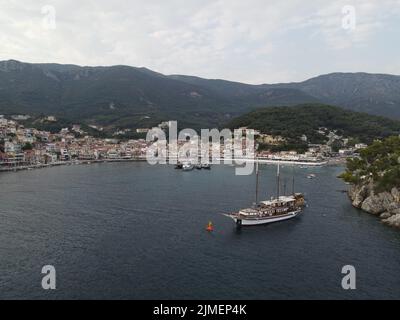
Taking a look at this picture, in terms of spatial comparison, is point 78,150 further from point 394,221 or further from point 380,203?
point 394,221

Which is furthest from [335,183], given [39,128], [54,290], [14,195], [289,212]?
[39,128]

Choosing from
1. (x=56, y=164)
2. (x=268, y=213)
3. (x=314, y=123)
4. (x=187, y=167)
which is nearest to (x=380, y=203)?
(x=268, y=213)

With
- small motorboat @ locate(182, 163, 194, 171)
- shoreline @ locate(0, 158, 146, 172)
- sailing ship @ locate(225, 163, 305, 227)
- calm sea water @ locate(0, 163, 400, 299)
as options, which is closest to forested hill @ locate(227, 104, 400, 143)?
small motorboat @ locate(182, 163, 194, 171)

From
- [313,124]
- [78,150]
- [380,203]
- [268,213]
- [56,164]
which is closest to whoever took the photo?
[268,213]

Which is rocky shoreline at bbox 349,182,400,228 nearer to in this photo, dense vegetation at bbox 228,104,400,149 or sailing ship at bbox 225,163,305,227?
sailing ship at bbox 225,163,305,227

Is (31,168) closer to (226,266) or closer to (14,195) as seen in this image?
(14,195)
